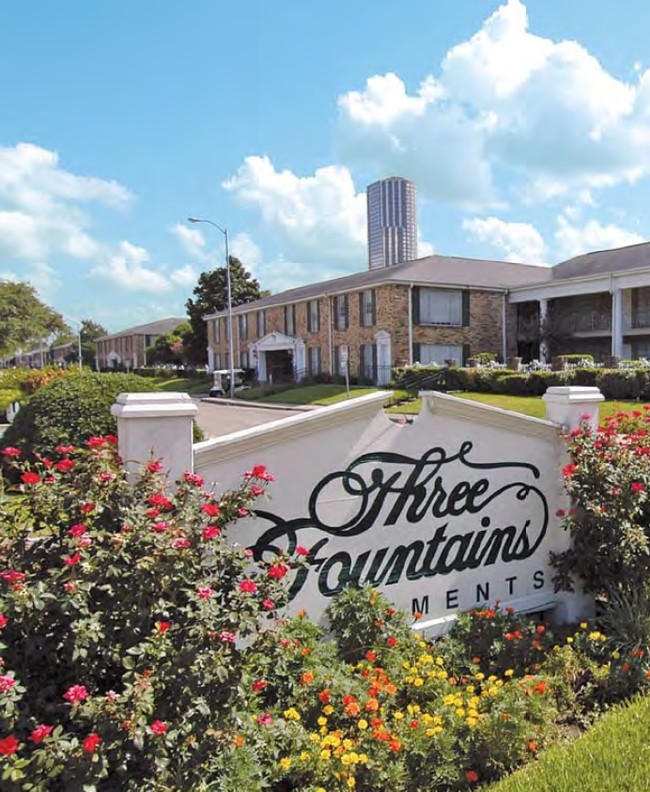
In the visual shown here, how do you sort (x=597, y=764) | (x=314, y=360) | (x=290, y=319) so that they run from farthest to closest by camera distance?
1. (x=290, y=319)
2. (x=314, y=360)
3. (x=597, y=764)

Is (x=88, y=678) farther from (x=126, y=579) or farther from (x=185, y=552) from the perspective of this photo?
(x=185, y=552)

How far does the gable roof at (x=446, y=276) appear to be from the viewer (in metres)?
31.3

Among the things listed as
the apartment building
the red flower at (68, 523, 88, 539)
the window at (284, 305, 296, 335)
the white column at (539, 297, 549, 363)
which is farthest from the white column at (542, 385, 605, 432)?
the window at (284, 305, 296, 335)

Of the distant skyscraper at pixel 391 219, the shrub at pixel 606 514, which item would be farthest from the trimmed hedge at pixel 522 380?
the distant skyscraper at pixel 391 219

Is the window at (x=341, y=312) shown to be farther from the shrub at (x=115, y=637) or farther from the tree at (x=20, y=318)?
the tree at (x=20, y=318)

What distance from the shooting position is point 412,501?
423 cm

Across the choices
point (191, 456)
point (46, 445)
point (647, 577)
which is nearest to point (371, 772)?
point (191, 456)

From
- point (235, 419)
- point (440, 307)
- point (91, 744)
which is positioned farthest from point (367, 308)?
point (91, 744)

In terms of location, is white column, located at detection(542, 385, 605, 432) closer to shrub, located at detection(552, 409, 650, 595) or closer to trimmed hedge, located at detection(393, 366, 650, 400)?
shrub, located at detection(552, 409, 650, 595)

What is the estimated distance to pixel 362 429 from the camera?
399 centimetres

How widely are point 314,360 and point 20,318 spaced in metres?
35.4

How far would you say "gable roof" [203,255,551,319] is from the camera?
3128 cm

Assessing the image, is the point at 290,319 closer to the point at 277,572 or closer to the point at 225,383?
the point at 225,383

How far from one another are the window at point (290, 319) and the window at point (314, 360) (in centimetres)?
259
